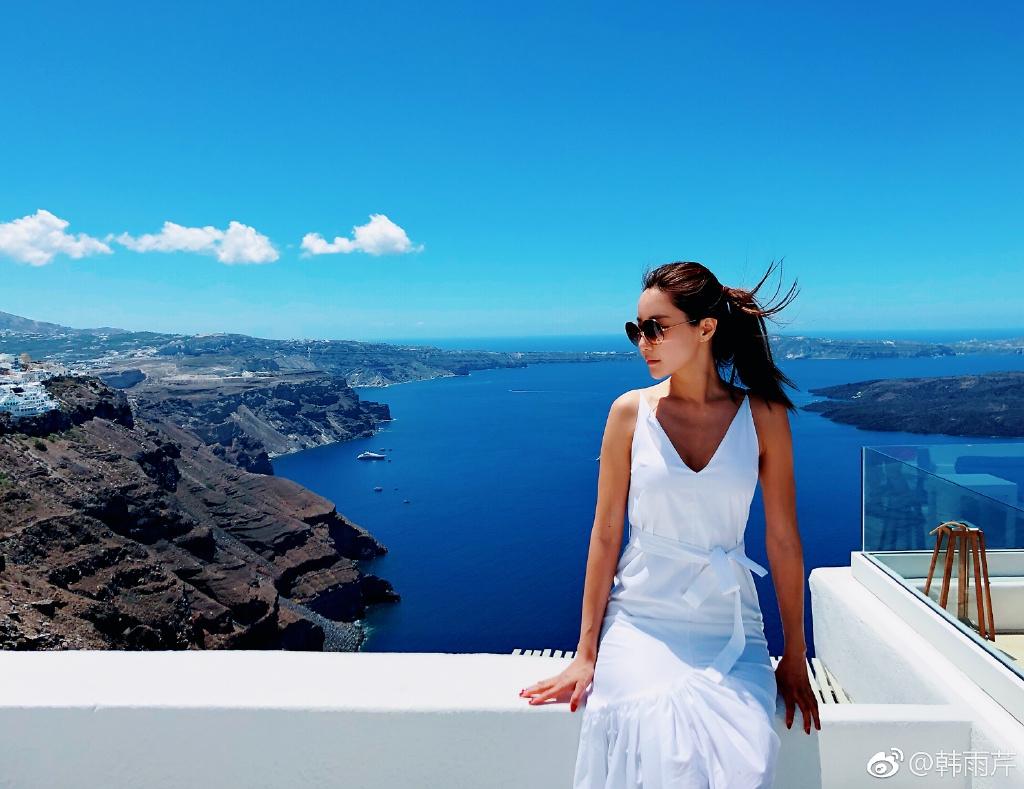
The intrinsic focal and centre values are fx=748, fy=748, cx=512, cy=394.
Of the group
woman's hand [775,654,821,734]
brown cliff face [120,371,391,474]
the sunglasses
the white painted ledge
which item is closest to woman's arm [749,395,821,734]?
woman's hand [775,654,821,734]

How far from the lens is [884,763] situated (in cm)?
144

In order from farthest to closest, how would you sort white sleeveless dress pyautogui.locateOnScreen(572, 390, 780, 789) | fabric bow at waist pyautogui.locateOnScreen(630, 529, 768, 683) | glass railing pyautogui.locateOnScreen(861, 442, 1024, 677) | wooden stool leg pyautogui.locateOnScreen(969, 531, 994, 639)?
glass railing pyautogui.locateOnScreen(861, 442, 1024, 677), wooden stool leg pyautogui.locateOnScreen(969, 531, 994, 639), fabric bow at waist pyautogui.locateOnScreen(630, 529, 768, 683), white sleeveless dress pyautogui.locateOnScreen(572, 390, 780, 789)

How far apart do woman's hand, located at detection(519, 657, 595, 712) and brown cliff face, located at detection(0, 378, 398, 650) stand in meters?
23.5

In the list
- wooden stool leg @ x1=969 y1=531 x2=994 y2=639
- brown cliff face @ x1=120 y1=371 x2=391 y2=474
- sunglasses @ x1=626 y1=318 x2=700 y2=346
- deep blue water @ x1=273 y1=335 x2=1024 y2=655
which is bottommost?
deep blue water @ x1=273 y1=335 x2=1024 y2=655

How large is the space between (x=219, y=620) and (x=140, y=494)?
32.0 ft

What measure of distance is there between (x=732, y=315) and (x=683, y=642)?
0.66m

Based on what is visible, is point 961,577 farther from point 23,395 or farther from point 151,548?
point 23,395

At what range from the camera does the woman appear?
50.6 inches

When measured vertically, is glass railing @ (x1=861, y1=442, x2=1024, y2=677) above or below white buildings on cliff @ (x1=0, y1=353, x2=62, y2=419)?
above

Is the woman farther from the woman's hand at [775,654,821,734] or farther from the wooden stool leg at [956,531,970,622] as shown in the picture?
the wooden stool leg at [956,531,970,622]

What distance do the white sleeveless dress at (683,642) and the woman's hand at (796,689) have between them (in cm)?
5

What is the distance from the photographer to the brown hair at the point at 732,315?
1.50 metres

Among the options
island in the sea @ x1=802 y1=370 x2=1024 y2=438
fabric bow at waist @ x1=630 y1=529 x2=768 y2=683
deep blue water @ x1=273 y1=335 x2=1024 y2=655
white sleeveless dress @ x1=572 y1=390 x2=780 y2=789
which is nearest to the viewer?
white sleeveless dress @ x1=572 y1=390 x2=780 y2=789

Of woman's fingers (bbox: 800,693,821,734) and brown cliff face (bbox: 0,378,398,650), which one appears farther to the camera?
brown cliff face (bbox: 0,378,398,650)
